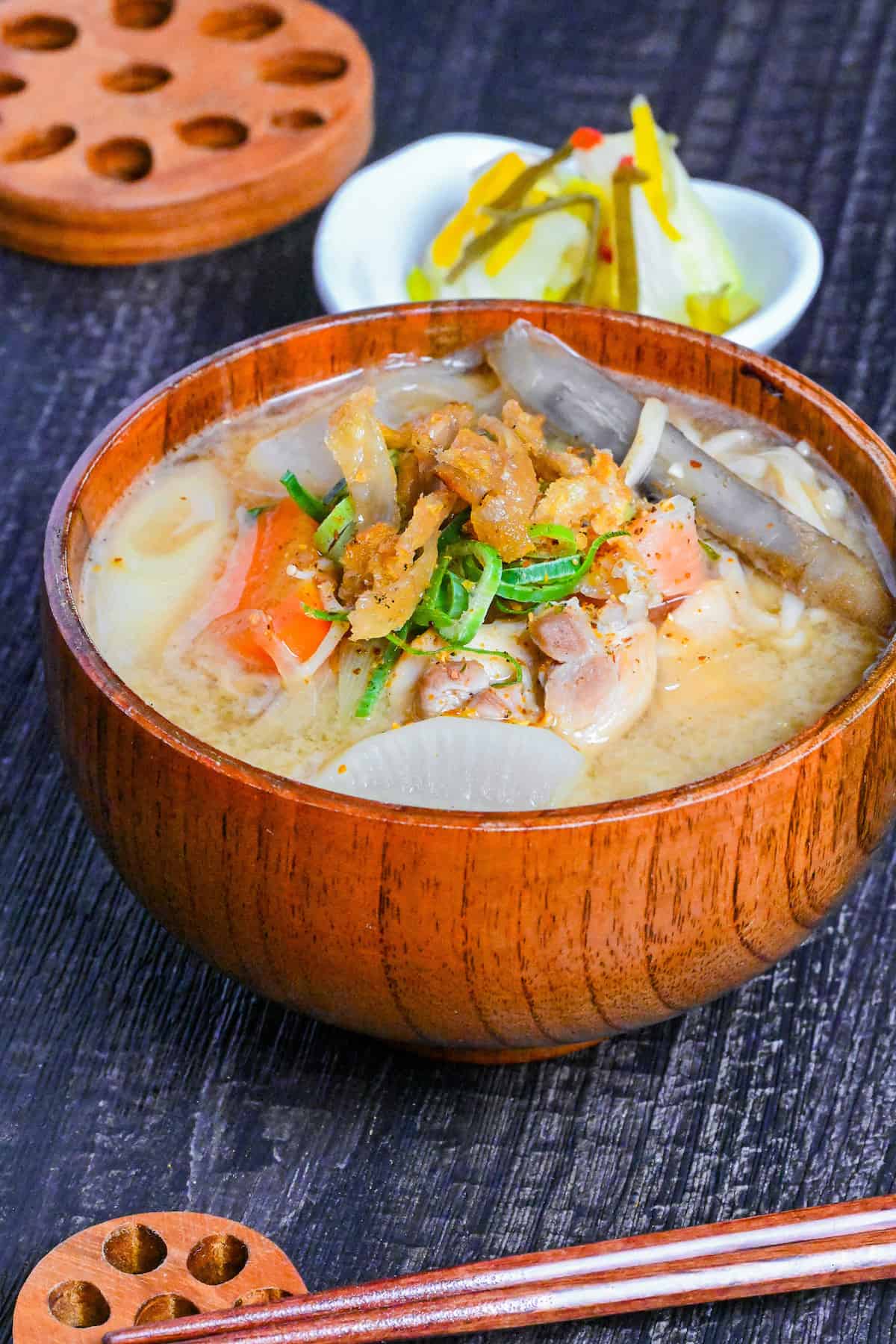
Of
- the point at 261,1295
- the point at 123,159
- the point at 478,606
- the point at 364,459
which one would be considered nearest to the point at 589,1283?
the point at 261,1295

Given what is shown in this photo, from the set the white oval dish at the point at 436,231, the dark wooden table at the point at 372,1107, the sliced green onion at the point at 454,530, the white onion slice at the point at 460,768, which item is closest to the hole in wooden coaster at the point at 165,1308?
the dark wooden table at the point at 372,1107

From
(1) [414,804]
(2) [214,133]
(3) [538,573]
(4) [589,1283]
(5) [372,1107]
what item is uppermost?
(3) [538,573]

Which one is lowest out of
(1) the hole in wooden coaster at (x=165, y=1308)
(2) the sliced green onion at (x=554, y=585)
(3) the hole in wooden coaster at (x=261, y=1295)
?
(3) the hole in wooden coaster at (x=261, y=1295)

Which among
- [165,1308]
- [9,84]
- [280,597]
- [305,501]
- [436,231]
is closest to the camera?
[165,1308]

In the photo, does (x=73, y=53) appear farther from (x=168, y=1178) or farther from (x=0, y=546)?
(x=168, y=1178)

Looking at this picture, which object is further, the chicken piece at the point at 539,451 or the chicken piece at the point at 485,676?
the chicken piece at the point at 539,451

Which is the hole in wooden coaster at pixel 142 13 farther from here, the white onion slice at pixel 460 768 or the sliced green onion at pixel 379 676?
the white onion slice at pixel 460 768

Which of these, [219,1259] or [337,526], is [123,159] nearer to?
[337,526]

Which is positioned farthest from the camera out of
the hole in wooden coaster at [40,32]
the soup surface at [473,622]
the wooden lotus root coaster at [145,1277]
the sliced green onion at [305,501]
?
the hole in wooden coaster at [40,32]

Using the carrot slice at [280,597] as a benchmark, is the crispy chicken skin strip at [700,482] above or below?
above
